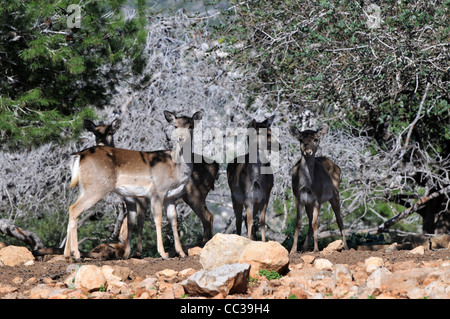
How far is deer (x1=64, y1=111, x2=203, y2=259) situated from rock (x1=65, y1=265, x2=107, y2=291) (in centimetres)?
284

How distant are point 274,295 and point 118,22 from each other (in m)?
5.82

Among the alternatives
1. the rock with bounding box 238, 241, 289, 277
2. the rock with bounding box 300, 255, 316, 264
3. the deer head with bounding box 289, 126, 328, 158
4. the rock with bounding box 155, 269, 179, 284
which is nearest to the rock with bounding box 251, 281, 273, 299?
the rock with bounding box 238, 241, 289, 277

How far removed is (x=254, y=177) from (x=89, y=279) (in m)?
4.84

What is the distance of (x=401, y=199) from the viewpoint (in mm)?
15164

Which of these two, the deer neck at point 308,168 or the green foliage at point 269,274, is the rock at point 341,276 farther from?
the deer neck at point 308,168

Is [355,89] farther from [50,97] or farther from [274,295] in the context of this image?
[274,295]

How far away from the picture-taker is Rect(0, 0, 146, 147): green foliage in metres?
9.29

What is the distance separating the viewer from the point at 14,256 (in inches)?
368

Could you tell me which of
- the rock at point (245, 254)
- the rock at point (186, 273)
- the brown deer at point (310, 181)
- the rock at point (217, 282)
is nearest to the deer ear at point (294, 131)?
the brown deer at point (310, 181)

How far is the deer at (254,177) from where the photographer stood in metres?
10.9

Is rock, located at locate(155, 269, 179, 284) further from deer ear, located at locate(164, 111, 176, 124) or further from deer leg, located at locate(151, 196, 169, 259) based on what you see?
deer ear, located at locate(164, 111, 176, 124)

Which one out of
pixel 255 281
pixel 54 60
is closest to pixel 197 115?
pixel 54 60
